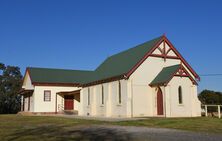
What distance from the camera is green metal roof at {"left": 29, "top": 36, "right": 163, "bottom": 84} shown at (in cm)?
3466

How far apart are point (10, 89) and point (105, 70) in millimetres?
35150

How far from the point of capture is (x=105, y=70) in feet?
135

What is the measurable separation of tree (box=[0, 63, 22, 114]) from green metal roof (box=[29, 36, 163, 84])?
17933mm

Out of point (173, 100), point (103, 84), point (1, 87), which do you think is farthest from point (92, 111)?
point (1, 87)

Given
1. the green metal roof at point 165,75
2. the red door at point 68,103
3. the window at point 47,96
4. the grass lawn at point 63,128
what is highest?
the green metal roof at point 165,75

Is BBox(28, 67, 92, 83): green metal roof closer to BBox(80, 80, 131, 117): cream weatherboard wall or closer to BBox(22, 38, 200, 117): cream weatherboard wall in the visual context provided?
BBox(80, 80, 131, 117): cream weatherboard wall

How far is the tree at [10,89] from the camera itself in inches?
2650

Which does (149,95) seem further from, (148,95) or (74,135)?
(74,135)

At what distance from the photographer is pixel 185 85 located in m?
32.0

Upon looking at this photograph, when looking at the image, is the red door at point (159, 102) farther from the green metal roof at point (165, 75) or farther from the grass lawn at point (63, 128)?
the grass lawn at point (63, 128)

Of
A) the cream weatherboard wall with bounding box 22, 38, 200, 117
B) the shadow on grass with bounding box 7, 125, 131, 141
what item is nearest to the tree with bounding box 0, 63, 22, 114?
the cream weatherboard wall with bounding box 22, 38, 200, 117

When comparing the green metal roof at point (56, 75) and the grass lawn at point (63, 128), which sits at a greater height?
the green metal roof at point (56, 75)

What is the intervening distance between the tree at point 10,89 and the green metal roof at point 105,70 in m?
17.9

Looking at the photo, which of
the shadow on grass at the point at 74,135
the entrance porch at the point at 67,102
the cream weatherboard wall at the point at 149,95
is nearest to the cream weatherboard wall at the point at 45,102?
the entrance porch at the point at 67,102
